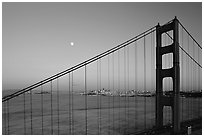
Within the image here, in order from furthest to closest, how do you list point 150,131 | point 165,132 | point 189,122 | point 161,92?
point 189,122, point 161,92, point 165,132, point 150,131

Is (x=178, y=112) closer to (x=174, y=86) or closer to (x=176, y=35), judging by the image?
(x=174, y=86)

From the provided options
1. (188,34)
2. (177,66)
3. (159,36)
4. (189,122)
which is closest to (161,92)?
(177,66)

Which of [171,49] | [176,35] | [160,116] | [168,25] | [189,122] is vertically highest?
[168,25]

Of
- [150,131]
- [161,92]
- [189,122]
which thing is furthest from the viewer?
[189,122]

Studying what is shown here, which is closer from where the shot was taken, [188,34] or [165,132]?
[165,132]

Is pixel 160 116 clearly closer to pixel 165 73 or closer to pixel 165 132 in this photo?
pixel 165 132

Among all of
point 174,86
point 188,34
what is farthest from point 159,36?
point 188,34

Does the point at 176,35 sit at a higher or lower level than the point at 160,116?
higher
